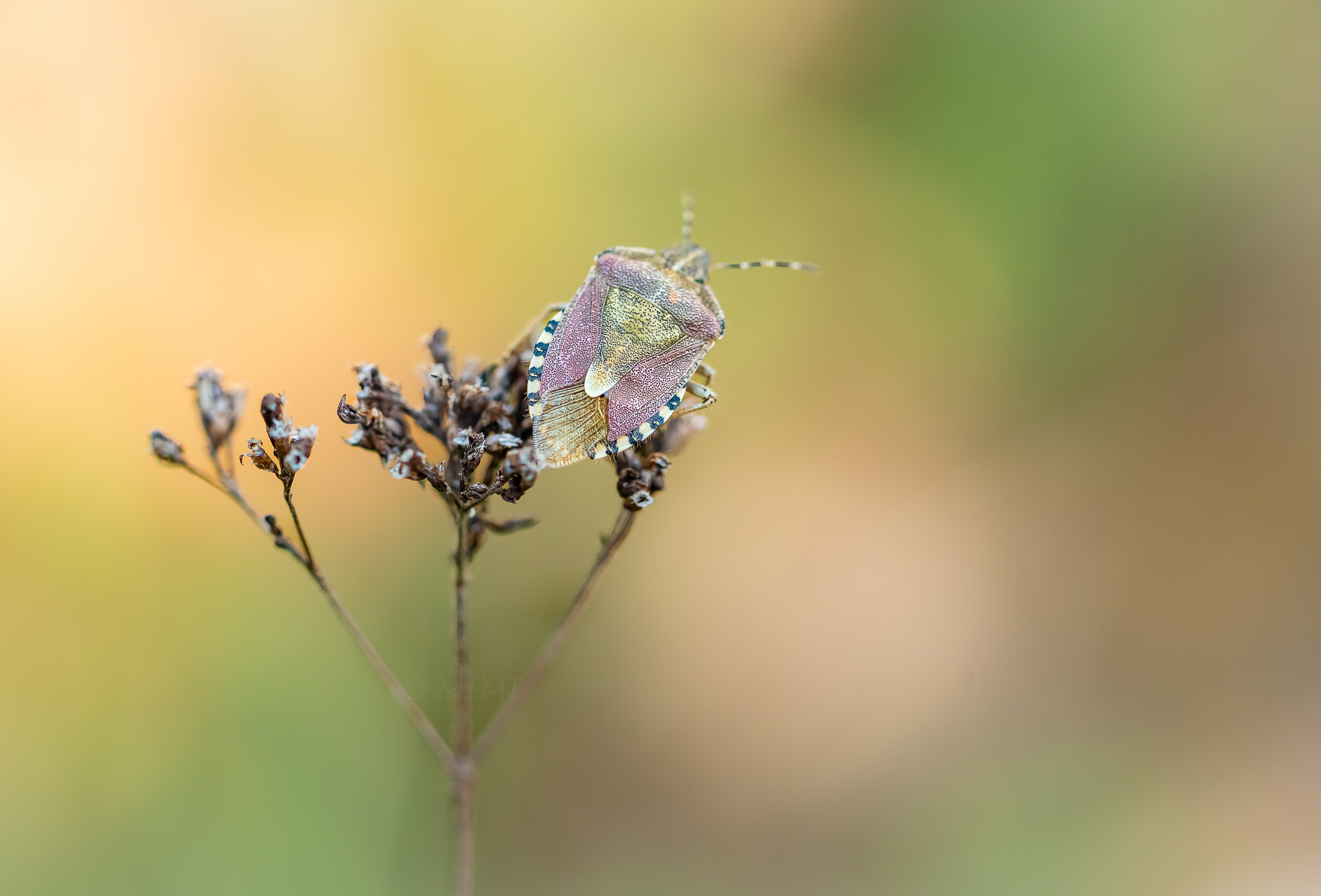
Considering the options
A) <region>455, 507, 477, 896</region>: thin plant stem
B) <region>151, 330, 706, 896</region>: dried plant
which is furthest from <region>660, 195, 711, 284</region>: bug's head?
<region>455, 507, 477, 896</region>: thin plant stem

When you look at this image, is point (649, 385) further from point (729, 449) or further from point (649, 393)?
point (729, 449)

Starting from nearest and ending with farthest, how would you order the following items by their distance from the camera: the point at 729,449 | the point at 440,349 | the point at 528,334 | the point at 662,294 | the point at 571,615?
the point at 571,615
the point at 440,349
the point at 528,334
the point at 662,294
the point at 729,449

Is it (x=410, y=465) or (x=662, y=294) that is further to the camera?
(x=662, y=294)

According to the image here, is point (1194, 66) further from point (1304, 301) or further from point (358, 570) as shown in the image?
point (358, 570)

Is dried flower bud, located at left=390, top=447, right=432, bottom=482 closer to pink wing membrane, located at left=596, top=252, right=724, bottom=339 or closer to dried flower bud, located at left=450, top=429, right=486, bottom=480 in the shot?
dried flower bud, located at left=450, top=429, right=486, bottom=480

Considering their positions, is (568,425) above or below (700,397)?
below

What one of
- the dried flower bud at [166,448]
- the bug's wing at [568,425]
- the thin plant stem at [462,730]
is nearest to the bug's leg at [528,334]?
the bug's wing at [568,425]

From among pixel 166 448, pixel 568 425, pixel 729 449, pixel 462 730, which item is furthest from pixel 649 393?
pixel 729 449
